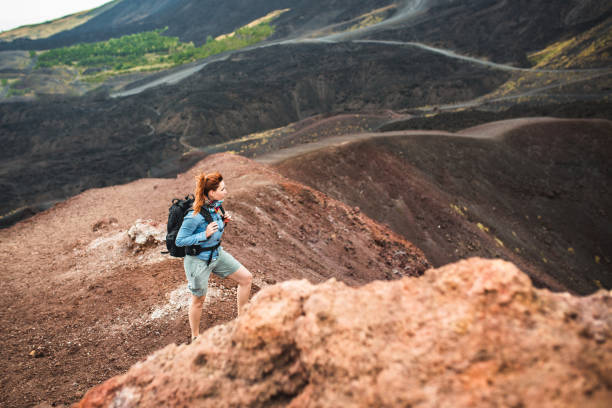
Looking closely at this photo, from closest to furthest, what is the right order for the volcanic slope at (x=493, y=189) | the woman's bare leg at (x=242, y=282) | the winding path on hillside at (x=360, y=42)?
the woman's bare leg at (x=242, y=282)
the volcanic slope at (x=493, y=189)
the winding path on hillside at (x=360, y=42)

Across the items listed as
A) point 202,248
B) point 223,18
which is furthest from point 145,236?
point 223,18

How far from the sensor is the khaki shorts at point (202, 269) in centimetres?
435

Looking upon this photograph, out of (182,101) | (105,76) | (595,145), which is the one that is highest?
(105,76)

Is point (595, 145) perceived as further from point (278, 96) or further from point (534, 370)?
point (278, 96)

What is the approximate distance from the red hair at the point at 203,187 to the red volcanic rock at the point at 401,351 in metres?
1.48

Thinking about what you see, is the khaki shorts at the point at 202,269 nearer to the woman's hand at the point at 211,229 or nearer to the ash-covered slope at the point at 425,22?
the woman's hand at the point at 211,229

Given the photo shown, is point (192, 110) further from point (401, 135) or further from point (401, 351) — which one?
point (401, 351)

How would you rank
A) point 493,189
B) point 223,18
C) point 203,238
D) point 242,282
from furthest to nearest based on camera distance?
point 223,18, point 493,189, point 242,282, point 203,238

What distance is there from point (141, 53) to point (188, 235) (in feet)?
389

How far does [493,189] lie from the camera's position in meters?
20.8

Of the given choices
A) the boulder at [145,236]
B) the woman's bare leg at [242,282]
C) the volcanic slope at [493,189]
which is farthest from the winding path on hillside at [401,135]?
the woman's bare leg at [242,282]

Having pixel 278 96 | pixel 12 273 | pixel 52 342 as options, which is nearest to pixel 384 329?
pixel 52 342

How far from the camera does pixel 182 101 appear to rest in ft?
170

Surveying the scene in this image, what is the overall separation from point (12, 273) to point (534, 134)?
3059 cm
